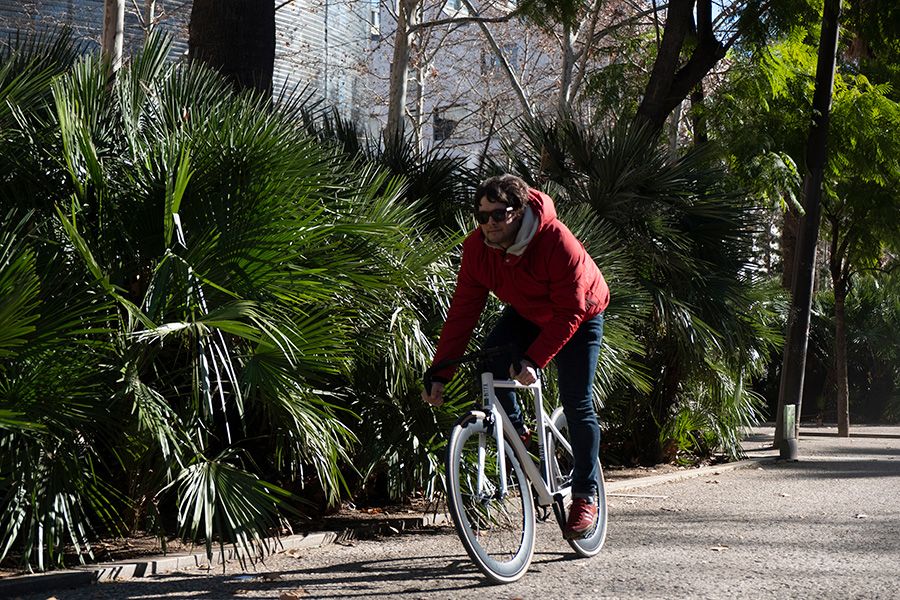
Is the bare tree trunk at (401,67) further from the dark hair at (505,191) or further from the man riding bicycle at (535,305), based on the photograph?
the dark hair at (505,191)

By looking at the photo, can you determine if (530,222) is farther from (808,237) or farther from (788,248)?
(788,248)

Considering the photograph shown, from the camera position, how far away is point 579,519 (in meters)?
5.80

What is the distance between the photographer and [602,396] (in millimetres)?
8461

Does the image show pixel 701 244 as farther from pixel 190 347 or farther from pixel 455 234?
pixel 190 347

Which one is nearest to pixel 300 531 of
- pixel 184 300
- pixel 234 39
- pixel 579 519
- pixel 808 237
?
pixel 184 300

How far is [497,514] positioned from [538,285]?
1.08 m

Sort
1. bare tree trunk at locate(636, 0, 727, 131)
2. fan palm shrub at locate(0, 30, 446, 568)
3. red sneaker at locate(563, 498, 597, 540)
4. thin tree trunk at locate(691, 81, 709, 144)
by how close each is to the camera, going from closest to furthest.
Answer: fan palm shrub at locate(0, 30, 446, 568) < red sneaker at locate(563, 498, 597, 540) < bare tree trunk at locate(636, 0, 727, 131) < thin tree trunk at locate(691, 81, 709, 144)

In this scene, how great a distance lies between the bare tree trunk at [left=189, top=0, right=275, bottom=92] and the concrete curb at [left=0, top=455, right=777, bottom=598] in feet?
13.0

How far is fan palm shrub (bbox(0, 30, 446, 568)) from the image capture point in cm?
552

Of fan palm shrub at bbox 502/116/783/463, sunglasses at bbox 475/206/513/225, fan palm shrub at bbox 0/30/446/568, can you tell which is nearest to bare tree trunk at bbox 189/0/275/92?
fan palm shrub at bbox 0/30/446/568

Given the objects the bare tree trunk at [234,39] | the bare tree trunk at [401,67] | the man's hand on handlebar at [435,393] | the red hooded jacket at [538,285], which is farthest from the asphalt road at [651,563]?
the bare tree trunk at [401,67]

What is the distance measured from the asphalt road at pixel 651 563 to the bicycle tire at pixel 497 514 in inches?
4.2

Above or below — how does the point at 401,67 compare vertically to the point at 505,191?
above

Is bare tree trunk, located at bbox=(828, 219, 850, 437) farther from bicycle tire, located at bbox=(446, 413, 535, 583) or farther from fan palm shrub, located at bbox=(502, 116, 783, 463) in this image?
bicycle tire, located at bbox=(446, 413, 535, 583)
